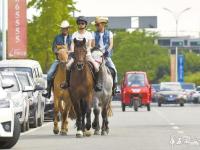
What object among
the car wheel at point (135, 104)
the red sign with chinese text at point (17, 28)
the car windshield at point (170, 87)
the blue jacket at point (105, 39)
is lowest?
the car wheel at point (135, 104)

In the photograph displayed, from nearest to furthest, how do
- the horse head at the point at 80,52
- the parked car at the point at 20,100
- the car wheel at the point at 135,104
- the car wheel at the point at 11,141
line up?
1. the car wheel at the point at 11,141
2. the horse head at the point at 80,52
3. the parked car at the point at 20,100
4. the car wheel at the point at 135,104

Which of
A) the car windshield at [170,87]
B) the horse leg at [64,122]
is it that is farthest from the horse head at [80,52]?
the car windshield at [170,87]

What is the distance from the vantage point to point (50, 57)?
228ft

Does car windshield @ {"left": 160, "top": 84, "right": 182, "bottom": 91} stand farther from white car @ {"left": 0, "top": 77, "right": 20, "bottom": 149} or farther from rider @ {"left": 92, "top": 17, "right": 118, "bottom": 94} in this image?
white car @ {"left": 0, "top": 77, "right": 20, "bottom": 149}

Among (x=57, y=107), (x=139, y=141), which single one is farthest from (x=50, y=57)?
(x=139, y=141)

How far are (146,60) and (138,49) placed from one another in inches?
77.7

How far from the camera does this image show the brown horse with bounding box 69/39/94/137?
23312 millimetres

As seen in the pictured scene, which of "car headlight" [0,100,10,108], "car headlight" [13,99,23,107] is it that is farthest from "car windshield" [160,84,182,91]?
"car headlight" [0,100,10,108]

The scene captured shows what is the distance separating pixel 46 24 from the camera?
68.2m

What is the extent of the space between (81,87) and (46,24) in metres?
44.7

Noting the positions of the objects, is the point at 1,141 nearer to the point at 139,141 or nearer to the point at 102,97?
the point at 139,141

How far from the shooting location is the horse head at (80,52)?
23.3 metres

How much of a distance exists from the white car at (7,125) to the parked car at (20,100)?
6.10 m

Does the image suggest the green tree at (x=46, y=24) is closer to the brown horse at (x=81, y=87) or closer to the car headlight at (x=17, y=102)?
the car headlight at (x=17, y=102)
